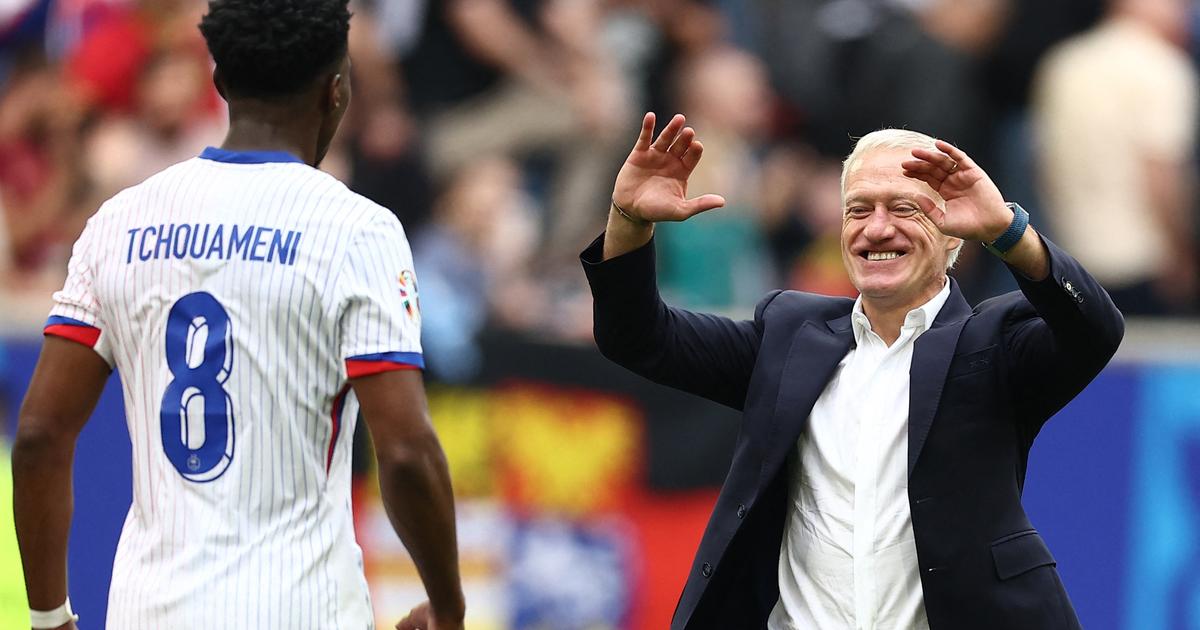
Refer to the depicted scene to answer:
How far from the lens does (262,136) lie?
11.5ft

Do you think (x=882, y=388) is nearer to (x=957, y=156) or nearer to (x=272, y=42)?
(x=957, y=156)

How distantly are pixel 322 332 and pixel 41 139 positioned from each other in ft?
20.3

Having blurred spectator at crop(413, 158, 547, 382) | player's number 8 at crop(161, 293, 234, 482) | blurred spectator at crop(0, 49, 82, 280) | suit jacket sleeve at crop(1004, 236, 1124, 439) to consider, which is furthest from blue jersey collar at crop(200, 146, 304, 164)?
blurred spectator at crop(0, 49, 82, 280)

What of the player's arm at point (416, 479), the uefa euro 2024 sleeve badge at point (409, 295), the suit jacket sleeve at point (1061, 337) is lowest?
the player's arm at point (416, 479)

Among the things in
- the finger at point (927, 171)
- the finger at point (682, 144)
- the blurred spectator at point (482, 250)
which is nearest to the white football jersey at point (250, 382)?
the finger at point (682, 144)

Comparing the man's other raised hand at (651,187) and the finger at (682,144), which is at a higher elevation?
the finger at (682,144)

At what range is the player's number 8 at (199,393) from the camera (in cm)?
333

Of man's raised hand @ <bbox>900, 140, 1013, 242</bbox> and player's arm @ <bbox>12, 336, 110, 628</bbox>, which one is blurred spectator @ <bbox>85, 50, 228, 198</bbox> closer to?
player's arm @ <bbox>12, 336, 110, 628</bbox>

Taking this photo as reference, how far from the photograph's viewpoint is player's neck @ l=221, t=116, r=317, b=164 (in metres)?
3.49

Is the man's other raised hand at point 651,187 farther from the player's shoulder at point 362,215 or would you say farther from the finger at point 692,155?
the player's shoulder at point 362,215

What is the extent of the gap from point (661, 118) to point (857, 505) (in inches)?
222

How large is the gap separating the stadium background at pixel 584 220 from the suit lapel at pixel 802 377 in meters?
3.02

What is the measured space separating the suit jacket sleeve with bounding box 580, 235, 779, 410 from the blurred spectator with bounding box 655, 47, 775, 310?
4460mm

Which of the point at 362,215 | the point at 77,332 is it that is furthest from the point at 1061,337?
the point at 77,332
